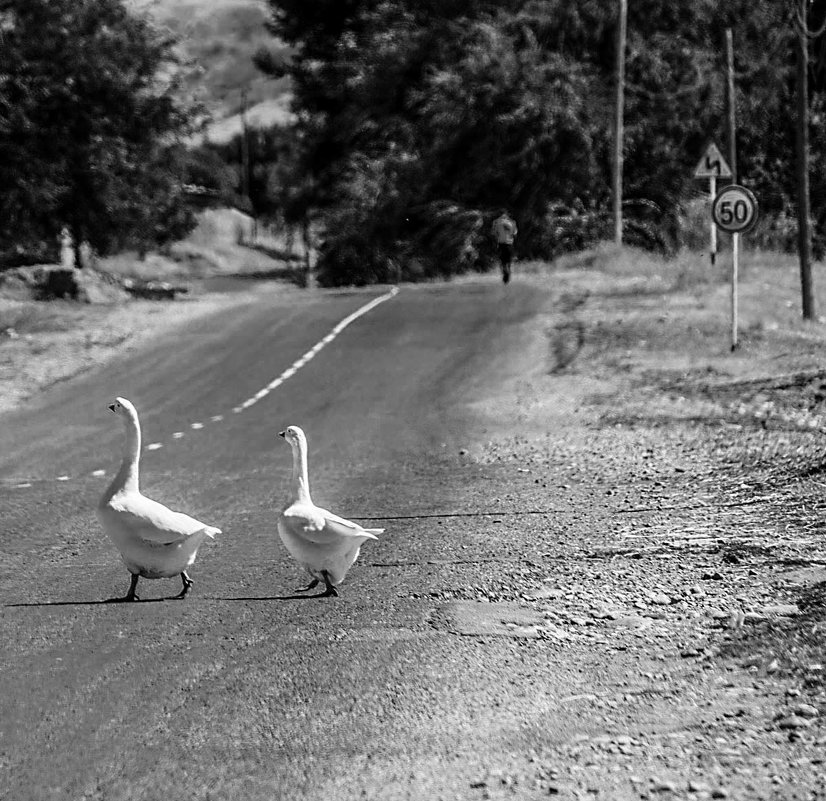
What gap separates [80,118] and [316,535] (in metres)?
39.4

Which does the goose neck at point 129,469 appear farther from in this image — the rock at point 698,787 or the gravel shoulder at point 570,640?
the rock at point 698,787

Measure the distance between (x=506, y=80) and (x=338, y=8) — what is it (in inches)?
714

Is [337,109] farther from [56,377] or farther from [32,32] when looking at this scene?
[56,377]

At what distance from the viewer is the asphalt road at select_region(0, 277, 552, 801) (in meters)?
5.87

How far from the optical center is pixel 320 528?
796 centimetres

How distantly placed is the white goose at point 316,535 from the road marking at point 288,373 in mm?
6455

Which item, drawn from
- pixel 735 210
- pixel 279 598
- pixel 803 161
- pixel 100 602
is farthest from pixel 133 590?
pixel 803 161

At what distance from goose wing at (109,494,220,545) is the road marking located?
6.29 m

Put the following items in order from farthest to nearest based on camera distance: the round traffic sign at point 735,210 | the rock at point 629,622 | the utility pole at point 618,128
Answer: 1. the utility pole at point 618,128
2. the round traffic sign at point 735,210
3. the rock at point 629,622

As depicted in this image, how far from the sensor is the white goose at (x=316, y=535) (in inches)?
314

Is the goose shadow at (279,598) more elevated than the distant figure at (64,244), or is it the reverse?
the distant figure at (64,244)

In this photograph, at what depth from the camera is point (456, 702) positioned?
263 inches

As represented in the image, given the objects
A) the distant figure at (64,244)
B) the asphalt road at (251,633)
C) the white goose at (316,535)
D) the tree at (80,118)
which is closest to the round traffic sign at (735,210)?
the asphalt road at (251,633)

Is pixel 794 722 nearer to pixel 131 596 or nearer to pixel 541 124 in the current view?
pixel 131 596
